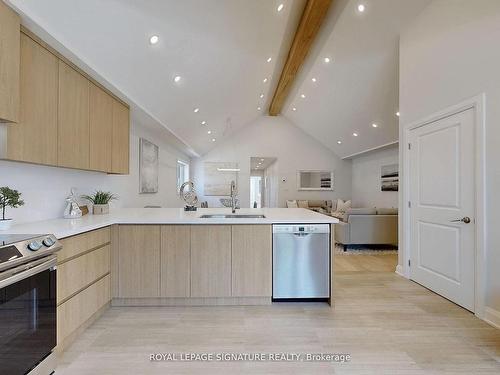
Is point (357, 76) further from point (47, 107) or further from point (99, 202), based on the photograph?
point (47, 107)

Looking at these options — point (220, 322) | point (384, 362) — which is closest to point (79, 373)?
point (220, 322)

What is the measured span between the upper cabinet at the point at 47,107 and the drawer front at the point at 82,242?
0.59 meters

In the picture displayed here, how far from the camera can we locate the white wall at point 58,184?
2200mm

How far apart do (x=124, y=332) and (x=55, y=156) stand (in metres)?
1.47

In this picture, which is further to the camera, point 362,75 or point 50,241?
point 362,75

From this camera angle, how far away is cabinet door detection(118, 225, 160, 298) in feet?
8.82

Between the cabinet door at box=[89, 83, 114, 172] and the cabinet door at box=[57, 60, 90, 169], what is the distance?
84 mm

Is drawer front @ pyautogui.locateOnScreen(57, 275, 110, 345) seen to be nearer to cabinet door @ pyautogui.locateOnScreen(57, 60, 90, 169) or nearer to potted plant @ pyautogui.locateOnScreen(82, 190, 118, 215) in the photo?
potted plant @ pyautogui.locateOnScreen(82, 190, 118, 215)

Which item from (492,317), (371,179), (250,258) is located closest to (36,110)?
(250,258)

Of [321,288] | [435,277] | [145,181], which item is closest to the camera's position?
[321,288]

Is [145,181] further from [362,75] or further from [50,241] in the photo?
[362,75]

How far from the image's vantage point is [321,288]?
2.77 m

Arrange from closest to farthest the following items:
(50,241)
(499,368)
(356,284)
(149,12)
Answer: (50,241) < (499,368) < (149,12) < (356,284)

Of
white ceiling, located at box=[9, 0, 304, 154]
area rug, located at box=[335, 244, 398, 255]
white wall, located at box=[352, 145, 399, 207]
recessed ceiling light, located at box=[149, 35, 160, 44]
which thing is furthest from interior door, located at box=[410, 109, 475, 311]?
white wall, located at box=[352, 145, 399, 207]
